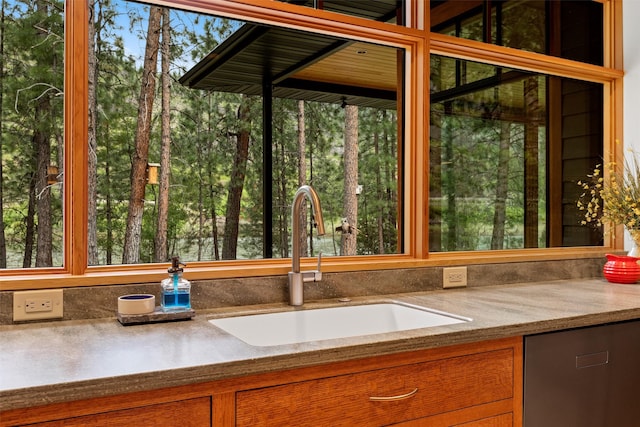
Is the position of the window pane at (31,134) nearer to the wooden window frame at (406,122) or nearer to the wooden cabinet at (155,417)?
the wooden window frame at (406,122)

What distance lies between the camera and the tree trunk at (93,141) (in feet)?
5.93

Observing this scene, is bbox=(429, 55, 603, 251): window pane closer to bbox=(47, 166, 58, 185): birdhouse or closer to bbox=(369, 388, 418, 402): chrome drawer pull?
bbox=(369, 388, 418, 402): chrome drawer pull

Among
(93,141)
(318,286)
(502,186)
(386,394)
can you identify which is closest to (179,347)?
(386,394)

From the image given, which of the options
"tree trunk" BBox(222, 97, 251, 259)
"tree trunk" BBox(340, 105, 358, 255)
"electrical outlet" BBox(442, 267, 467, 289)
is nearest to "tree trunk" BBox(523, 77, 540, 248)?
"electrical outlet" BBox(442, 267, 467, 289)

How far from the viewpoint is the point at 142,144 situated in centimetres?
194

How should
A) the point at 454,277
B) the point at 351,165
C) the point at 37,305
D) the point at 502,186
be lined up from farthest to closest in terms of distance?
the point at 502,186, the point at 351,165, the point at 454,277, the point at 37,305

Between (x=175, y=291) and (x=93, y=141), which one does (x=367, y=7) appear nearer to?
(x=93, y=141)

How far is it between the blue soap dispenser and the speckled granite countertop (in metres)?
0.07

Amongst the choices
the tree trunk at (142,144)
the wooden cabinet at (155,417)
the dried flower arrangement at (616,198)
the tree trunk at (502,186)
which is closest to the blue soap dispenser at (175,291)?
the tree trunk at (142,144)

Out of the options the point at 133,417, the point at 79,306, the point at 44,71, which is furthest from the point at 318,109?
the point at 133,417

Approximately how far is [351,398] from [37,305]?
0.94 metres

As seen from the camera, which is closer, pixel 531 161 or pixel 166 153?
pixel 166 153

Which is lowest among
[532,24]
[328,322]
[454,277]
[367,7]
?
[328,322]

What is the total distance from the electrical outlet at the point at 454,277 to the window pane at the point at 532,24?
1163 millimetres
